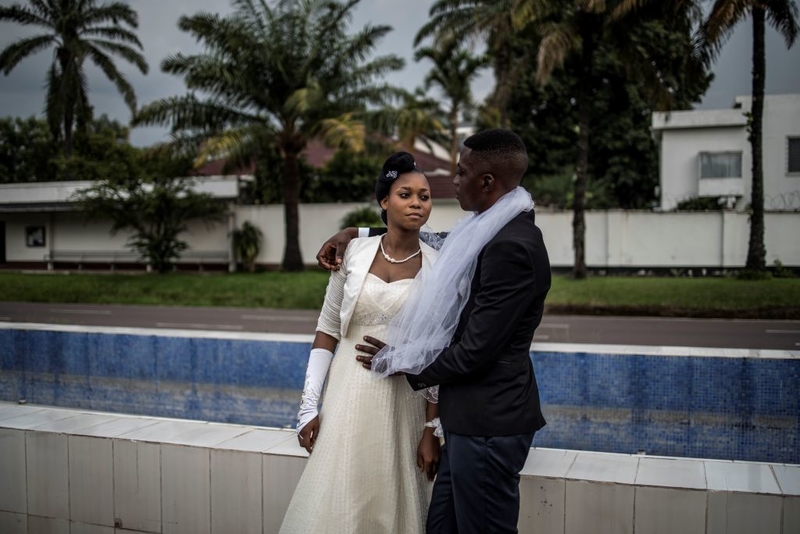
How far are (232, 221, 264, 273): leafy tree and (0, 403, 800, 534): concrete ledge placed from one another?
70.0 ft

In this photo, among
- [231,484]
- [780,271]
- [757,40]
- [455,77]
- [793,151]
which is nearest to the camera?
[231,484]

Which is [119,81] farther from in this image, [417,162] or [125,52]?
[417,162]

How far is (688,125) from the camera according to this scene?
21734mm

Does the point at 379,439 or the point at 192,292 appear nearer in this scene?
the point at 379,439

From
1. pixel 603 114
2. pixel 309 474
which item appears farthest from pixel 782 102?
pixel 603 114

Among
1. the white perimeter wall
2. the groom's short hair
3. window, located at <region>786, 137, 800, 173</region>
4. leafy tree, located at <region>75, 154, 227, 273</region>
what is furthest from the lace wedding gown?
leafy tree, located at <region>75, 154, 227, 273</region>

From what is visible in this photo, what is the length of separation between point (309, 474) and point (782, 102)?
11.0m

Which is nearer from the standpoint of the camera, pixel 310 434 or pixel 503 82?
pixel 310 434

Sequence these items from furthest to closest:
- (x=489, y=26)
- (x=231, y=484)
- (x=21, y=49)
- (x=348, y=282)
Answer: (x=489, y=26) → (x=21, y=49) → (x=231, y=484) → (x=348, y=282)

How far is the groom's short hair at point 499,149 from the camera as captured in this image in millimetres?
2264

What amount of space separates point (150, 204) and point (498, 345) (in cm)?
2163

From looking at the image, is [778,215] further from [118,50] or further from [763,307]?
[118,50]

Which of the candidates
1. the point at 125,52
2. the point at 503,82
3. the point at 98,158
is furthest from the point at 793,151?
the point at 98,158

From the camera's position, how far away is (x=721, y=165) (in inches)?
784
